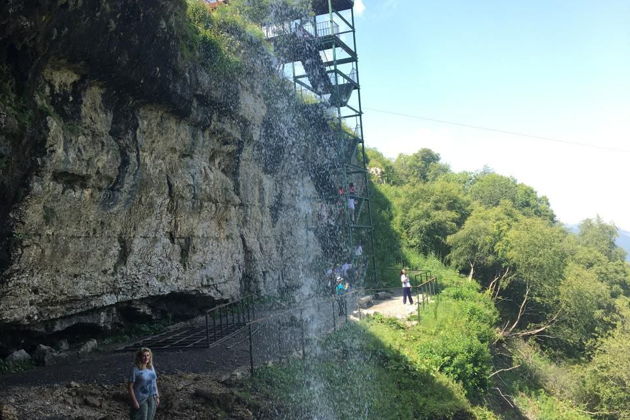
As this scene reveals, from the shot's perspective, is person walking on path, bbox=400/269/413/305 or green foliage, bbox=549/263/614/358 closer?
person walking on path, bbox=400/269/413/305

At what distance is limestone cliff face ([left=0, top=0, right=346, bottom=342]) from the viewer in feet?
23.9

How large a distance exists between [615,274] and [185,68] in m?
32.6

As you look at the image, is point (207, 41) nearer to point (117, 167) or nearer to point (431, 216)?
point (117, 167)

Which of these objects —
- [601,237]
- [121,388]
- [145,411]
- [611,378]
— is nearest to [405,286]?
[611,378]

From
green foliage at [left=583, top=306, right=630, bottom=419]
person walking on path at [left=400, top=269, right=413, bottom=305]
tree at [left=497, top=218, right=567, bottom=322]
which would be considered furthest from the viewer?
tree at [left=497, top=218, right=567, bottom=322]

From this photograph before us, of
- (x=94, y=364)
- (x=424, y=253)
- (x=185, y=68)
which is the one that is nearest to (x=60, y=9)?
(x=185, y=68)

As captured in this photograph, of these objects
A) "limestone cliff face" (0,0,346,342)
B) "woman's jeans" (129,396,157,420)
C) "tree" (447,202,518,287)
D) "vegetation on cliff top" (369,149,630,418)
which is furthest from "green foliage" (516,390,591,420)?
"woman's jeans" (129,396,157,420)

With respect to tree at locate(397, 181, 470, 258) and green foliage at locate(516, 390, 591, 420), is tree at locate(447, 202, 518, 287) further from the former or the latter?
green foliage at locate(516, 390, 591, 420)

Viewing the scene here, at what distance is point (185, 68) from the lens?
10617mm

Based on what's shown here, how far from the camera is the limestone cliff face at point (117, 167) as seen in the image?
7281 mm

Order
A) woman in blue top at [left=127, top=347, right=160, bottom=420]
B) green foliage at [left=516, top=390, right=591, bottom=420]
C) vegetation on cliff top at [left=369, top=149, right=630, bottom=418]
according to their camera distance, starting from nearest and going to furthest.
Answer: woman in blue top at [left=127, top=347, right=160, bottom=420], green foliage at [left=516, top=390, right=591, bottom=420], vegetation on cliff top at [left=369, top=149, right=630, bottom=418]

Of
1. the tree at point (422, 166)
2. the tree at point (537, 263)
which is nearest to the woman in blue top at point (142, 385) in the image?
the tree at point (537, 263)

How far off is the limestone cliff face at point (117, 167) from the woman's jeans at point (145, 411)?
11.8 feet

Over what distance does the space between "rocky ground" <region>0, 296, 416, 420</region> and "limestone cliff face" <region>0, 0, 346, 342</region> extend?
1254 millimetres
